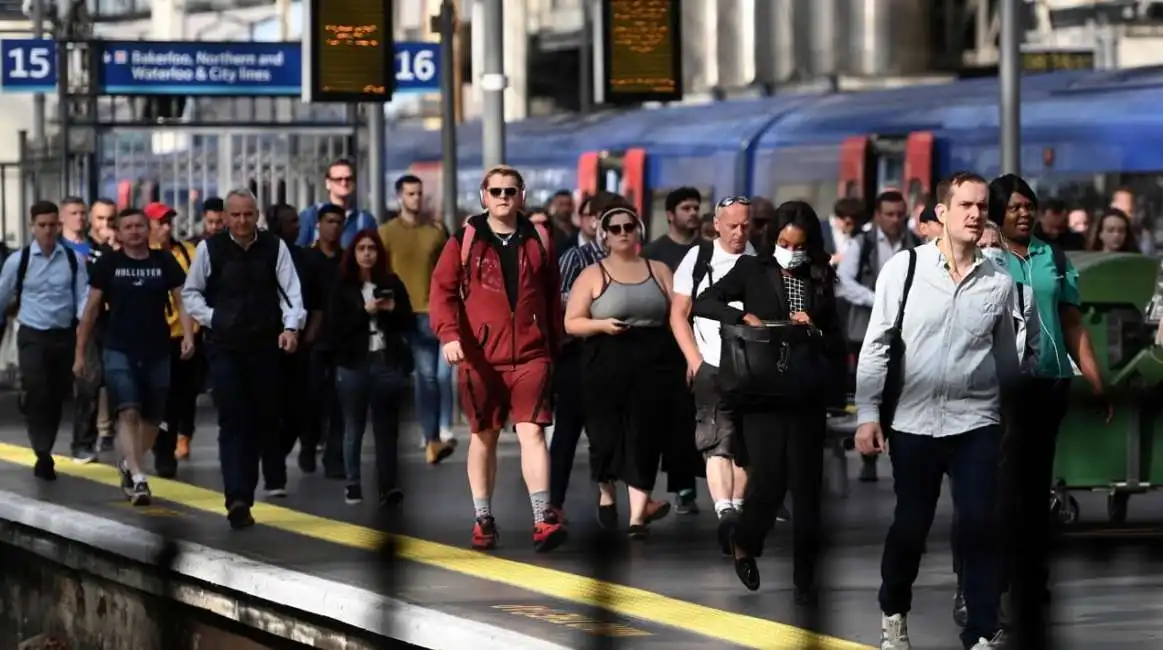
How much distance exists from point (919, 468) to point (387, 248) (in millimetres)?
8180

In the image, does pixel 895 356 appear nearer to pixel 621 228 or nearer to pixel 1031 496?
pixel 621 228

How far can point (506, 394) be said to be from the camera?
11.3 meters

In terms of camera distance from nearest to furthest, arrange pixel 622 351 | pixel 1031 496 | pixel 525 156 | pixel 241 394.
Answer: pixel 1031 496 < pixel 622 351 < pixel 241 394 < pixel 525 156

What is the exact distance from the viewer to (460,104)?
51.5 m

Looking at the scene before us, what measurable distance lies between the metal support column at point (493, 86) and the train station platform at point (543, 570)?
2.06 metres

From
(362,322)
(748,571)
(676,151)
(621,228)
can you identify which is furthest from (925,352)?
(676,151)

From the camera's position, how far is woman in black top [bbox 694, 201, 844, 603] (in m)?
9.66

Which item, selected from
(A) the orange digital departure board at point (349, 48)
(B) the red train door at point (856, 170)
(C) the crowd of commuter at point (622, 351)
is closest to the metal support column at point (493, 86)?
(A) the orange digital departure board at point (349, 48)

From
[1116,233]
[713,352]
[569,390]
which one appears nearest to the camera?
[713,352]

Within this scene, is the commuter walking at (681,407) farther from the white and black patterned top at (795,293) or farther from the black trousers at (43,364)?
the black trousers at (43,364)

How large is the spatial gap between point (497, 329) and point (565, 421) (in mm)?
1926

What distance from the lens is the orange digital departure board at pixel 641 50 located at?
18.1m

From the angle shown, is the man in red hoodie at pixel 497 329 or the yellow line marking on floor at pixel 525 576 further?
the man in red hoodie at pixel 497 329

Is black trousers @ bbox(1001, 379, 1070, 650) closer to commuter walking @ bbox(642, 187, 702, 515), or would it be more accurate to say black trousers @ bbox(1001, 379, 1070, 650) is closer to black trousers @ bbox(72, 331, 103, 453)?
commuter walking @ bbox(642, 187, 702, 515)
